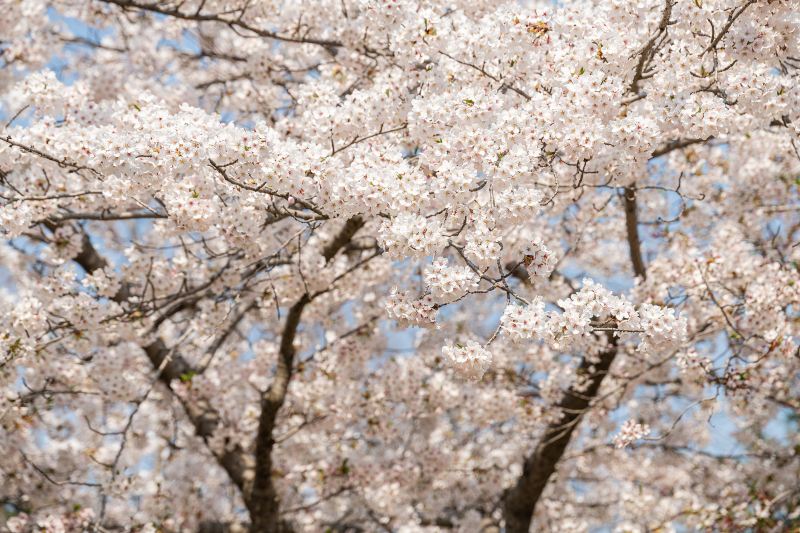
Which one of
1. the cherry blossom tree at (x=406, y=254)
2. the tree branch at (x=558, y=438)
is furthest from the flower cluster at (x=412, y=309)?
the tree branch at (x=558, y=438)

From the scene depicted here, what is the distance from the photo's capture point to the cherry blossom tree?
12.3ft

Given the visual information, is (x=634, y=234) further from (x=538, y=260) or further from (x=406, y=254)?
(x=406, y=254)

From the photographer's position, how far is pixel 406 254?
3.56 metres

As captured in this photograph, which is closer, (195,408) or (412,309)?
(412,309)

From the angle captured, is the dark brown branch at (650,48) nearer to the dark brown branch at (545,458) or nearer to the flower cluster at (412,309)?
the flower cluster at (412,309)

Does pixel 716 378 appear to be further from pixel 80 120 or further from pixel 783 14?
pixel 80 120

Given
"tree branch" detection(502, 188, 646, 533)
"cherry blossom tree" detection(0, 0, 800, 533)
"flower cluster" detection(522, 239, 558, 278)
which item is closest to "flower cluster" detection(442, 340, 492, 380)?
"cherry blossom tree" detection(0, 0, 800, 533)

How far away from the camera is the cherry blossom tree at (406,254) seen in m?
3.74

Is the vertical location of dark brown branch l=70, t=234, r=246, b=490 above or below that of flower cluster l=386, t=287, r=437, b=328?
above

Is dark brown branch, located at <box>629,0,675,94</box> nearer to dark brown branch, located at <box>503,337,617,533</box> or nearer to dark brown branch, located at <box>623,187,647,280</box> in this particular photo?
dark brown branch, located at <box>623,187,647,280</box>

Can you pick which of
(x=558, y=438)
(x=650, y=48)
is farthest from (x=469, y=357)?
(x=558, y=438)

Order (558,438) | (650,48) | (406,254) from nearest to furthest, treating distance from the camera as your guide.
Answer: (406,254) → (650,48) → (558,438)

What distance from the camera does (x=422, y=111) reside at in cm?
388

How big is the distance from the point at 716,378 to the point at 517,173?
2546mm
